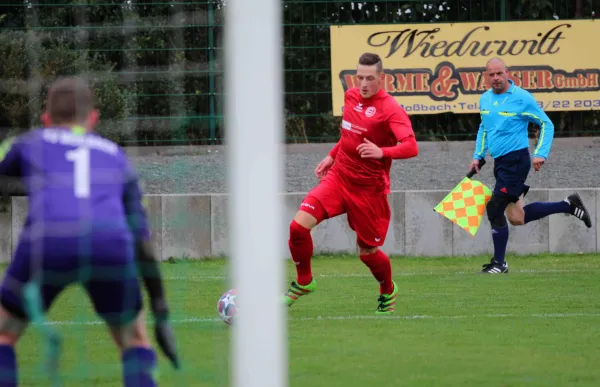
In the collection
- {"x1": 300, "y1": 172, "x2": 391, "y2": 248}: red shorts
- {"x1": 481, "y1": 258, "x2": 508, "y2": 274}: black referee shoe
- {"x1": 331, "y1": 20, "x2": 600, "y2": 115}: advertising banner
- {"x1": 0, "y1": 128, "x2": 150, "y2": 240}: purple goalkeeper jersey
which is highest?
{"x1": 331, "y1": 20, "x2": 600, "y2": 115}: advertising banner

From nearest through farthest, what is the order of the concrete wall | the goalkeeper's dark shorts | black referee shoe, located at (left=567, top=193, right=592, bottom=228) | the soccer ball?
the goalkeeper's dark shorts
the soccer ball
black referee shoe, located at (left=567, top=193, right=592, bottom=228)
the concrete wall

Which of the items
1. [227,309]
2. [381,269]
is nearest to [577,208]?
[381,269]

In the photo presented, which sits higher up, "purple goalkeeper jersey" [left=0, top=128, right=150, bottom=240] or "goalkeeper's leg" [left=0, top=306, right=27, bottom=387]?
"purple goalkeeper jersey" [left=0, top=128, right=150, bottom=240]

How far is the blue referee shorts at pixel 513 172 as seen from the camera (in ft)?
35.9

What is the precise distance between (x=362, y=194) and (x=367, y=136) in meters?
0.41

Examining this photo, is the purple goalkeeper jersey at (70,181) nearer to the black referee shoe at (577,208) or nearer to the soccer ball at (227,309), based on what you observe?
the soccer ball at (227,309)

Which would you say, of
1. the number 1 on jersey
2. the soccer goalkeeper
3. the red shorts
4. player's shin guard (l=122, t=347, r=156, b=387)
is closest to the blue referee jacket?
A: the red shorts

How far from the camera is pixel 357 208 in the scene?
8086 mm

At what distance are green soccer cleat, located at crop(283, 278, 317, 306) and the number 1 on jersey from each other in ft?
12.3

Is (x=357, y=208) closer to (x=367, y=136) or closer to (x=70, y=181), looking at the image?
(x=367, y=136)

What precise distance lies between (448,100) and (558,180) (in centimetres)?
165

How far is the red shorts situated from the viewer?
806 centimetres

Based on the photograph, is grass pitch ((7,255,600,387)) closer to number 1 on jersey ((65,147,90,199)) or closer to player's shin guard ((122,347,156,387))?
player's shin guard ((122,347,156,387))

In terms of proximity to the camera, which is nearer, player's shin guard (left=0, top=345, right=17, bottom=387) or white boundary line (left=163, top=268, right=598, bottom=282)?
player's shin guard (left=0, top=345, right=17, bottom=387)
